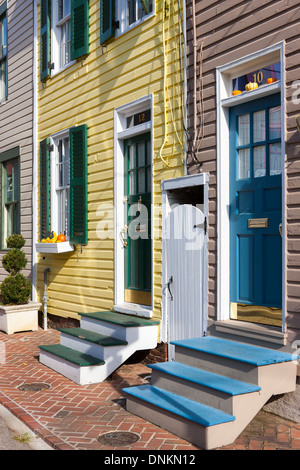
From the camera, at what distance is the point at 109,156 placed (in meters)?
8.03

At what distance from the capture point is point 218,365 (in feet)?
16.2

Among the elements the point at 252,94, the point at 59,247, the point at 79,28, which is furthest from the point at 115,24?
the point at 59,247

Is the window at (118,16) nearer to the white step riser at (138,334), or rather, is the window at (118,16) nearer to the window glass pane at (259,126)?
the window glass pane at (259,126)

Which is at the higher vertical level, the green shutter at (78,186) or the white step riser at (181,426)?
the green shutter at (78,186)

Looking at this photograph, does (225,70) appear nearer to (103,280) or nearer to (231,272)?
(231,272)

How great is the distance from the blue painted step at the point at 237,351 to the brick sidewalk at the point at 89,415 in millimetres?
626

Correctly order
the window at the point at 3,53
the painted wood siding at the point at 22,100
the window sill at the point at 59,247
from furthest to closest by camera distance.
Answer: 1. the window at the point at 3,53
2. the painted wood siding at the point at 22,100
3. the window sill at the point at 59,247

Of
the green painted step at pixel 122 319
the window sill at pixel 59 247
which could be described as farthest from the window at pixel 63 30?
the green painted step at pixel 122 319

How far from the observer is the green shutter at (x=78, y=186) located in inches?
338

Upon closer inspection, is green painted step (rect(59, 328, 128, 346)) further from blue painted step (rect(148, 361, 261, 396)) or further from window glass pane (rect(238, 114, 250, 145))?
window glass pane (rect(238, 114, 250, 145))

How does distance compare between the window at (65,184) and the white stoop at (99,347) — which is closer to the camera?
the white stoop at (99,347)

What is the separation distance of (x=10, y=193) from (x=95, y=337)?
6.24 meters

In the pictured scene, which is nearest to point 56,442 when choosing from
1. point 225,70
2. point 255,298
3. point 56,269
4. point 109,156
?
point 255,298

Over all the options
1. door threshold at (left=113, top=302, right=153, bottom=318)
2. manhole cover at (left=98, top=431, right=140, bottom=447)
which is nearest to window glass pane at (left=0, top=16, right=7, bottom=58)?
door threshold at (left=113, top=302, right=153, bottom=318)
